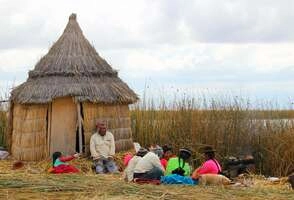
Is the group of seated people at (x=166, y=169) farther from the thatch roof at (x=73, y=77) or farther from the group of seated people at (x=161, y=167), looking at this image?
the thatch roof at (x=73, y=77)

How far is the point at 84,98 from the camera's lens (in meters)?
14.6

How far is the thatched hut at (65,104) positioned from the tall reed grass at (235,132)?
138 centimetres

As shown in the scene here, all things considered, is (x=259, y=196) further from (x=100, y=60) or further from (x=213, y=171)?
(x=100, y=60)

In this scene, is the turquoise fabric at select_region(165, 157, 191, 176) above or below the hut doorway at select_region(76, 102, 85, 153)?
below

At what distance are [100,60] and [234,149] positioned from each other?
370 centimetres

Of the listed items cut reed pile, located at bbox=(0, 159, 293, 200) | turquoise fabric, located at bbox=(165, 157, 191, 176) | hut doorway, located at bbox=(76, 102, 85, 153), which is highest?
hut doorway, located at bbox=(76, 102, 85, 153)

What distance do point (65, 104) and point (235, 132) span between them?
155 inches

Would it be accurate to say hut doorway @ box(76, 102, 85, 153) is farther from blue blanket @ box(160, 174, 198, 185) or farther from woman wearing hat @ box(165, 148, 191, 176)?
blue blanket @ box(160, 174, 198, 185)

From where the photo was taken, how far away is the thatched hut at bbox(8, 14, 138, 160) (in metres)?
14.8

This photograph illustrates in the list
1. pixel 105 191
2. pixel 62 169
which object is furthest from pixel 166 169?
pixel 105 191

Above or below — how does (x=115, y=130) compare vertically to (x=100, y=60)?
below

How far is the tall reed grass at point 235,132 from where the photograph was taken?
15125mm

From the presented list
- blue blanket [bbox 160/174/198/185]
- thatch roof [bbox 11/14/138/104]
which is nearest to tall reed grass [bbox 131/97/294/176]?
thatch roof [bbox 11/14/138/104]

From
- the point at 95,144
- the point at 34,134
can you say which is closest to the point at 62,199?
the point at 95,144
